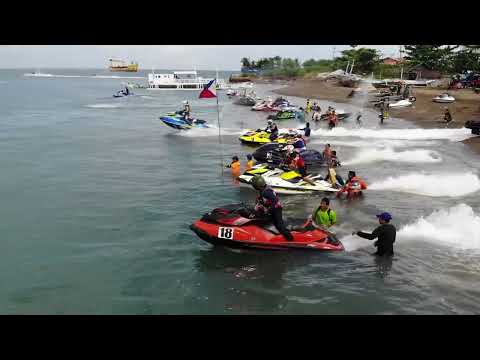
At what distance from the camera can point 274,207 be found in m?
11.1

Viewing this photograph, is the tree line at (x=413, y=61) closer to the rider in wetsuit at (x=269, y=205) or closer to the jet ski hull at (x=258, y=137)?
the jet ski hull at (x=258, y=137)

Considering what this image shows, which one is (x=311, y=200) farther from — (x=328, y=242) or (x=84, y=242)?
(x=84, y=242)

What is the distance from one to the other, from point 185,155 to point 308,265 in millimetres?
18048

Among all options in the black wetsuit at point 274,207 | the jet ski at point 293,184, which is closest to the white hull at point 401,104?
the jet ski at point 293,184

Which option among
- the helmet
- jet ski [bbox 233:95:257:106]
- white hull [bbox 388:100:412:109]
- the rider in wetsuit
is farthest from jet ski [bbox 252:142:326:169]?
jet ski [bbox 233:95:257:106]

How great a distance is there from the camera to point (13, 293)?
11102 millimetres

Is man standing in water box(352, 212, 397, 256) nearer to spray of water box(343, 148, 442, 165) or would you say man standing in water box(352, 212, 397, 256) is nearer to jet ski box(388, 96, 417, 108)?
spray of water box(343, 148, 442, 165)

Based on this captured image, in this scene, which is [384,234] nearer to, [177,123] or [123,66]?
[177,123]

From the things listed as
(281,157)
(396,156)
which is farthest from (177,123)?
(396,156)

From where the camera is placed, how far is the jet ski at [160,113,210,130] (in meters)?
35.3

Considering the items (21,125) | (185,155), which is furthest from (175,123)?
(21,125)

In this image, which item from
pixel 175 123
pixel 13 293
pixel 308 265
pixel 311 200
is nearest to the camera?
pixel 13 293

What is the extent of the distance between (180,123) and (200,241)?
23361 mm
